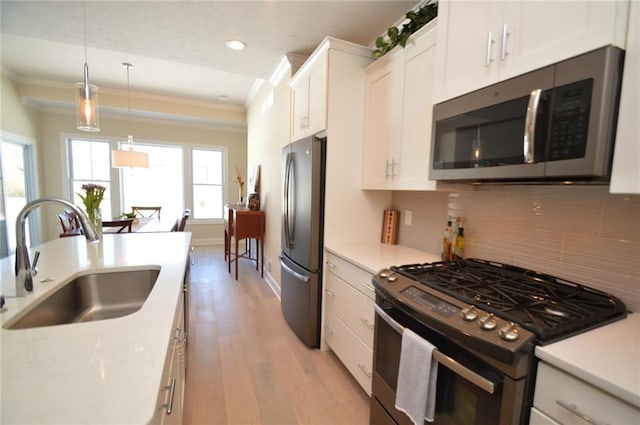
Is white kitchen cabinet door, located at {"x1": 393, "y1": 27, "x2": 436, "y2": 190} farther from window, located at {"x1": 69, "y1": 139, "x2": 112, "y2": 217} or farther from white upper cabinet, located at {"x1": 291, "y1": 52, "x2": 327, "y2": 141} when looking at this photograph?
window, located at {"x1": 69, "y1": 139, "x2": 112, "y2": 217}

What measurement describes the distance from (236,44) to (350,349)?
2797mm

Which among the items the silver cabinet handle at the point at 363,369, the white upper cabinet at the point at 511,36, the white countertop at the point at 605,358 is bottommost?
the silver cabinet handle at the point at 363,369

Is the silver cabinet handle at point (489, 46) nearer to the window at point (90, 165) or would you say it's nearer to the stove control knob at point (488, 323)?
the stove control knob at point (488, 323)

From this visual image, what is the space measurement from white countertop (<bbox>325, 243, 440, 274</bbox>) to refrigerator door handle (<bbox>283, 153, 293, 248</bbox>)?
0.54 meters

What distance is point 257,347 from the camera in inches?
93.5

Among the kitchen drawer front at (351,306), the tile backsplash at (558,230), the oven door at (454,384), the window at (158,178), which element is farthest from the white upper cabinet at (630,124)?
the window at (158,178)

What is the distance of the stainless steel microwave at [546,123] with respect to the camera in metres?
0.88

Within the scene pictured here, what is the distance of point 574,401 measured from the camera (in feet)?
2.48

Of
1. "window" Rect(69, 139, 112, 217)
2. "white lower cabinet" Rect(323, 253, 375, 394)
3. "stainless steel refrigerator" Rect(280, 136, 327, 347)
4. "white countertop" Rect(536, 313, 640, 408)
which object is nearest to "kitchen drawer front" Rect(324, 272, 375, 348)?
"white lower cabinet" Rect(323, 253, 375, 394)

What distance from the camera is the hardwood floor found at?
169 centimetres

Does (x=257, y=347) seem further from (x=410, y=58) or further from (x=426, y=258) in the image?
(x=410, y=58)

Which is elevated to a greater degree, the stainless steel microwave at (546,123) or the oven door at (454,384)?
the stainless steel microwave at (546,123)

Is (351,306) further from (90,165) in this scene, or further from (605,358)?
(90,165)

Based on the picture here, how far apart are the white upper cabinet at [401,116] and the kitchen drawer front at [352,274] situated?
596 millimetres
